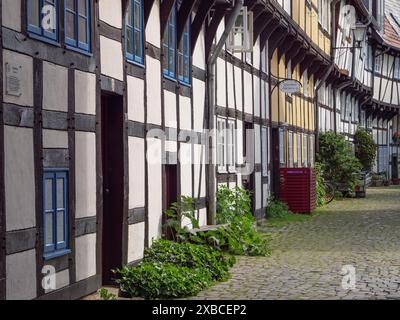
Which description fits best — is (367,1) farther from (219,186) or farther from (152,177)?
(152,177)

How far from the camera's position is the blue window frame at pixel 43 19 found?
750 centimetres

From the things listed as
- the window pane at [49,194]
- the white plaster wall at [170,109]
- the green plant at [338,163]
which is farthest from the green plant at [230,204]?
the green plant at [338,163]

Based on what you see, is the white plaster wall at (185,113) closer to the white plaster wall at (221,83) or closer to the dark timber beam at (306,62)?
the white plaster wall at (221,83)

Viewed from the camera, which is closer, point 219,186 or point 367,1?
point 219,186

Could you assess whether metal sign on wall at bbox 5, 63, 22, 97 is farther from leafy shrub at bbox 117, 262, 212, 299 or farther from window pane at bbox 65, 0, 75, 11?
leafy shrub at bbox 117, 262, 212, 299

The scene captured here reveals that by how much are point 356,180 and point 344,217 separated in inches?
300

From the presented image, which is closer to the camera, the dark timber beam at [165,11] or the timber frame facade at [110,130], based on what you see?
the timber frame facade at [110,130]

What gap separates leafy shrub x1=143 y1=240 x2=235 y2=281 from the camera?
33.9ft

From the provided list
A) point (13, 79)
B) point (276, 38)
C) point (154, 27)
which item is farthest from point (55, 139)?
point (276, 38)

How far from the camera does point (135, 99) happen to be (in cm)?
1042

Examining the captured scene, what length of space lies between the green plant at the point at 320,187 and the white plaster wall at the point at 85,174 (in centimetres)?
1573

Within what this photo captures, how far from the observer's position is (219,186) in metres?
15.1

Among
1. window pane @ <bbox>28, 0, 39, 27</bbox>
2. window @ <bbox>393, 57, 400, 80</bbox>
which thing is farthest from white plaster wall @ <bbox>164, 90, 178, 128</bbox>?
window @ <bbox>393, 57, 400, 80</bbox>

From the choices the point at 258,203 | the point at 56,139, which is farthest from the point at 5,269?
the point at 258,203
